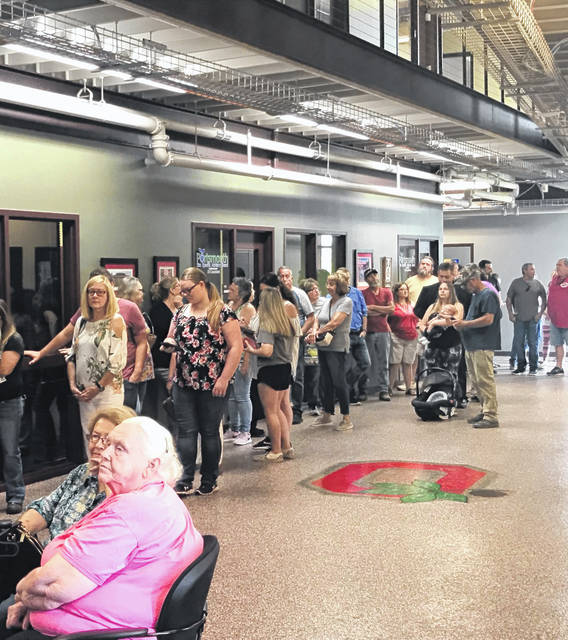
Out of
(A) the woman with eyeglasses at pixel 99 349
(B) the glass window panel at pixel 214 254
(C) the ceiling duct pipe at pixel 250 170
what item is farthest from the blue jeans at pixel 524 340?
(A) the woman with eyeglasses at pixel 99 349

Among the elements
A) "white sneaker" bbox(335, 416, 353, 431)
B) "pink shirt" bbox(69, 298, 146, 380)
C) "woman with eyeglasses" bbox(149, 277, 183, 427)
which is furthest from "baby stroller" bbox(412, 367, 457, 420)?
"pink shirt" bbox(69, 298, 146, 380)

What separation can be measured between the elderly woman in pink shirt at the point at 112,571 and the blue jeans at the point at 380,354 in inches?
338

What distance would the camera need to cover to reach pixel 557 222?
800 inches

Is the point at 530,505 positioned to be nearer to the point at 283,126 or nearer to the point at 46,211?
Answer: the point at 46,211

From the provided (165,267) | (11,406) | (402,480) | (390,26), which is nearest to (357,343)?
(165,267)

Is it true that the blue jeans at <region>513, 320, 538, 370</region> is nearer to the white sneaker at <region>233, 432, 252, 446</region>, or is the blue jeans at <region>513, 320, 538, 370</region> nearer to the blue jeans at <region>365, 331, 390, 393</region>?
the blue jeans at <region>365, 331, 390, 393</region>

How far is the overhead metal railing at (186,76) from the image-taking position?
5.59 metres

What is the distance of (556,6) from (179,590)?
372 inches

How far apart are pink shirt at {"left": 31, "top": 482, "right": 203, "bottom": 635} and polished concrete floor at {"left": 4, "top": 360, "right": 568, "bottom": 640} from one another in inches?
59.1

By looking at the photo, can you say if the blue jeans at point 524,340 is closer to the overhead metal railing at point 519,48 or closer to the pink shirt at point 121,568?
the overhead metal railing at point 519,48

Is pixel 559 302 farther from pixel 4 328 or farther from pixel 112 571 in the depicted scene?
pixel 112 571

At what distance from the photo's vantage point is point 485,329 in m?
9.12

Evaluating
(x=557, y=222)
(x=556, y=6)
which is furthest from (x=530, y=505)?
(x=557, y=222)

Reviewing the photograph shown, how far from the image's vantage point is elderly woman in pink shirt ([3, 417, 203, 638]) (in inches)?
107
